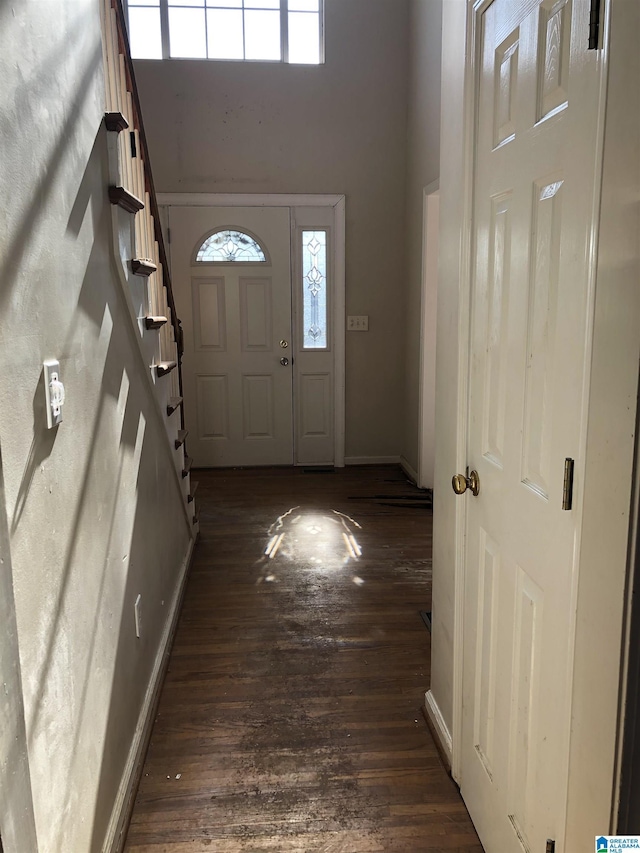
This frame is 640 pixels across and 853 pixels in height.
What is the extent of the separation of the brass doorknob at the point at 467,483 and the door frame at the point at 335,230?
11.7ft

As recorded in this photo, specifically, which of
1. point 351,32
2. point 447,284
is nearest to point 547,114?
point 447,284

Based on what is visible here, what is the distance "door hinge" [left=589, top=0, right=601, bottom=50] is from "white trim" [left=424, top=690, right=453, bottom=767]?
1767 mm

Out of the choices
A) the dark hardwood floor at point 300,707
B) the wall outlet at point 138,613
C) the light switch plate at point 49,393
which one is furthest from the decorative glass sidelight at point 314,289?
the light switch plate at point 49,393

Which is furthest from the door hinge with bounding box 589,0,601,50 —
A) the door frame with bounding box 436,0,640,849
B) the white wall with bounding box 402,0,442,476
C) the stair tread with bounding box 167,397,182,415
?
the white wall with bounding box 402,0,442,476

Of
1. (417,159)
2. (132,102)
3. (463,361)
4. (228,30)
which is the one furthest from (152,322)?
(228,30)

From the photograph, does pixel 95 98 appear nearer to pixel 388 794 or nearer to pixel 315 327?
pixel 388 794

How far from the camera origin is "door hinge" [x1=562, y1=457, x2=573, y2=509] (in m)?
1.07

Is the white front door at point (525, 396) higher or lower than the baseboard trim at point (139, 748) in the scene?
higher

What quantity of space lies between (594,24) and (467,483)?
1.03 m

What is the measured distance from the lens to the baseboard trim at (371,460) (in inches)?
210

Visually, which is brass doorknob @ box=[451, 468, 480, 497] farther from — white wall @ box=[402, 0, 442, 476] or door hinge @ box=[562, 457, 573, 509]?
white wall @ box=[402, 0, 442, 476]

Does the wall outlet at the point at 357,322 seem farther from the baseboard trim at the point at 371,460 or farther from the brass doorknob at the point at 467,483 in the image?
the brass doorknob at the point at 467,483

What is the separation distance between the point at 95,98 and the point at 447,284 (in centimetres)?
105

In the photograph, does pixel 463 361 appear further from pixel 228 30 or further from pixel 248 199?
pixel 228 30
